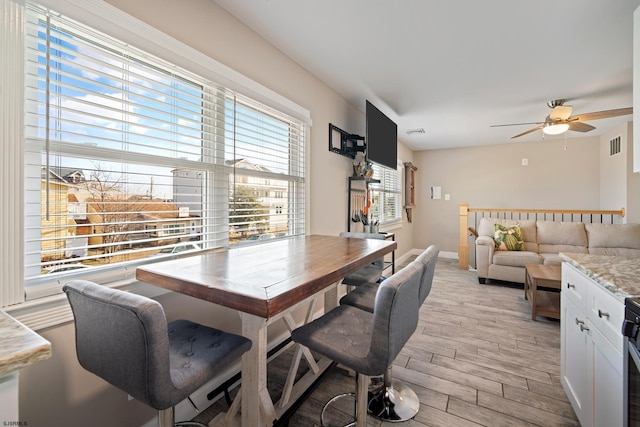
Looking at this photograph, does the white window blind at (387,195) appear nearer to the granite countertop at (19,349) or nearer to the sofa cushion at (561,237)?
the sofa cushion at (561,237)

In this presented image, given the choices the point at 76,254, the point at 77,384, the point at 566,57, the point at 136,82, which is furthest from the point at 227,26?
the point at 566,57

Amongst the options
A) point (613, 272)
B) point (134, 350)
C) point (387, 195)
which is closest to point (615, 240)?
point (387, 195)

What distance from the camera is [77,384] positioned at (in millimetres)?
1186

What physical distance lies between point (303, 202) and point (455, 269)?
3739 millimetres

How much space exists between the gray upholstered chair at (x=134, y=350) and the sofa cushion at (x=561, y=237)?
16.8ft

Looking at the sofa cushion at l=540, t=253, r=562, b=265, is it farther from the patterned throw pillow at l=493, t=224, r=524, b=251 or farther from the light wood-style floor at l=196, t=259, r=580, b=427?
the light wood-style floor at l=196, t=259, r=580, b=427

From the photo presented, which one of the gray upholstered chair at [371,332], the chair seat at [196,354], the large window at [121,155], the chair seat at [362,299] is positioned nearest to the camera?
the chair seat at [196,354]

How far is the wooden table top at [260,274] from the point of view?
93 cm

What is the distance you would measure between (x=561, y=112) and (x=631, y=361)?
3431 millimetres

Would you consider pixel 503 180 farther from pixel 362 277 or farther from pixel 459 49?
pixel 362 277

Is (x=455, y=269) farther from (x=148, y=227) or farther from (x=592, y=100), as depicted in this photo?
(x=148, y=227)

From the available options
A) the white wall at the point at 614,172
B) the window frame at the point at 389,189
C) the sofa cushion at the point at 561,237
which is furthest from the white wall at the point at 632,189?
the window frame at the point at 389,189

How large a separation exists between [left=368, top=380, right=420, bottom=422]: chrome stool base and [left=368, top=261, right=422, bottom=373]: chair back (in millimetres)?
756

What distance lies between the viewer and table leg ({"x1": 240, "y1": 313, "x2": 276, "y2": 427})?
104 cm
